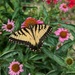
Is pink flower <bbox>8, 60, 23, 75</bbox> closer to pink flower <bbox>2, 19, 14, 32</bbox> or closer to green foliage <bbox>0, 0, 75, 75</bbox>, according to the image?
green foliage <bbox>0, 0, 75, 75</bbox>

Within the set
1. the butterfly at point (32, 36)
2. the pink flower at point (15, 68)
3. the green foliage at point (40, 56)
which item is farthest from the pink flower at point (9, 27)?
the pink flower at point (15, 68)

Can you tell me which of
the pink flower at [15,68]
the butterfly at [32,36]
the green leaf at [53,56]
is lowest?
the pink flower at [15,68]

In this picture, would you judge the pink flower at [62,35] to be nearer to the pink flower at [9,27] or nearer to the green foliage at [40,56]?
the green foliage at [40,56]

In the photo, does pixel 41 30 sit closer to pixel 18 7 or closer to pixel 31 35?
pixel 31 35

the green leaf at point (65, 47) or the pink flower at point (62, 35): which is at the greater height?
the pink flower at point (62, 35)

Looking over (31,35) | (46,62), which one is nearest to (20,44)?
(31,35)

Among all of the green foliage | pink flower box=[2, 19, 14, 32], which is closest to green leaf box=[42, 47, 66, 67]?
the green foliage
